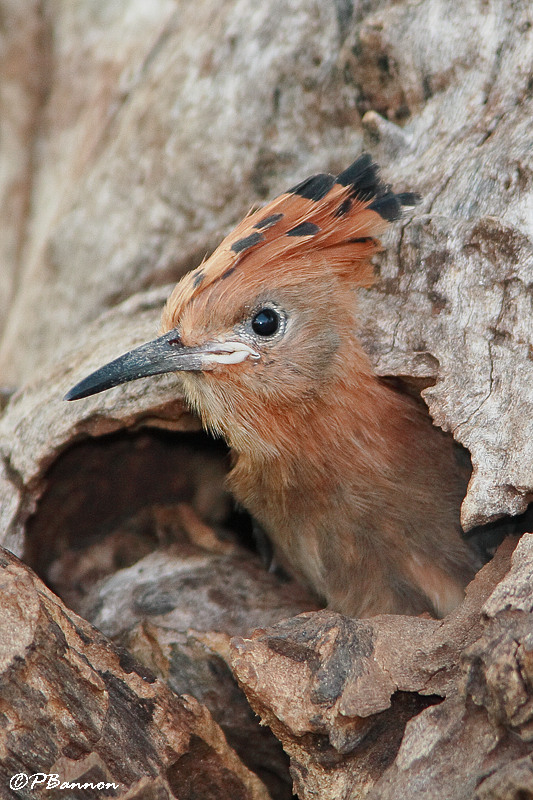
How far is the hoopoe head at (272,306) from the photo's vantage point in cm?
312

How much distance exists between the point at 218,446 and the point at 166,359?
1.18m

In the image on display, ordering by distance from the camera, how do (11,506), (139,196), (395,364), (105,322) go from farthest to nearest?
(139,196) → (105,322) → (11,506) → (395,364)

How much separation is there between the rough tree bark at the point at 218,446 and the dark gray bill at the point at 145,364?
41 centimetres

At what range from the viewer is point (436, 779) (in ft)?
7.11

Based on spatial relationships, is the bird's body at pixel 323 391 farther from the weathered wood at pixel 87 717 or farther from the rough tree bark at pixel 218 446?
the weathered wood at pixel 87 717

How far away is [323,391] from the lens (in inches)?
127

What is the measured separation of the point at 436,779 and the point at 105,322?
8.88 feet

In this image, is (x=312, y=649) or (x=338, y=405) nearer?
(x=312, y=649)

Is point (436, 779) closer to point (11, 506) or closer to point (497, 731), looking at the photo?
point (497, 731)

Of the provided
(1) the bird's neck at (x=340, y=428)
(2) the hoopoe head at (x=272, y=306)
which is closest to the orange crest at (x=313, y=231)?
(2) the hoopoe head at (x=272, y=306)

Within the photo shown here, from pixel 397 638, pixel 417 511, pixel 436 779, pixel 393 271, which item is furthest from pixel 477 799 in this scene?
pixel 393 271

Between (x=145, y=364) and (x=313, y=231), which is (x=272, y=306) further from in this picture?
(x=145, y=364)

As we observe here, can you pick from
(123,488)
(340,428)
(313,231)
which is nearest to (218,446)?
(123,488)

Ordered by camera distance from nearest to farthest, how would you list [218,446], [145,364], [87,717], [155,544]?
[87,717]
[145,364]
[155,544]
[218,446]
